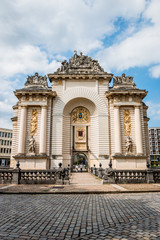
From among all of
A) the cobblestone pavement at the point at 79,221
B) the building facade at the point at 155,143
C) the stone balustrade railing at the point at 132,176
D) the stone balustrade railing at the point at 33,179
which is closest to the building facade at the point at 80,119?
the stone balustrade railing at the point at 132,176

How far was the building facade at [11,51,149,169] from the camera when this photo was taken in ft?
88.7

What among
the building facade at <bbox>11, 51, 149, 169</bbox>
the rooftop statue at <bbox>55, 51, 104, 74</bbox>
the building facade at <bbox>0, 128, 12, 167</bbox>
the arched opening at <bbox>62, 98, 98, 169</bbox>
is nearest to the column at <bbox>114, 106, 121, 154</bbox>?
the building facade at <bbox>11, 51, 149, 169</bbox>

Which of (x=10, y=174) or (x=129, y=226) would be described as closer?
(x=129, y=226)

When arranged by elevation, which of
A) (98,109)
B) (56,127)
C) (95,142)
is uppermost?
(98,109)

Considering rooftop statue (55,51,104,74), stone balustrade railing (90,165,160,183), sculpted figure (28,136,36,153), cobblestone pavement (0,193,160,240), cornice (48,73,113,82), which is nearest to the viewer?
cobblestone pavement (0,193,160,240)

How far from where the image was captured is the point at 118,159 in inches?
1049

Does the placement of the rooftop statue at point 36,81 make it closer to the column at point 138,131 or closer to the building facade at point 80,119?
the building facade at point 80,119

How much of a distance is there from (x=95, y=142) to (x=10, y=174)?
16.1 meters

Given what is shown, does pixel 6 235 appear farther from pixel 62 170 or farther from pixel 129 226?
pixel 62 170

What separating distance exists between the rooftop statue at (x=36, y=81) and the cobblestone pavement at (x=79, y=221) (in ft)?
80.9

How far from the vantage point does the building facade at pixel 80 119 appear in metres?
27.0

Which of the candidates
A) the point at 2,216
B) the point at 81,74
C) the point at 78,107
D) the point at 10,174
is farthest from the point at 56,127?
the point at 2,216

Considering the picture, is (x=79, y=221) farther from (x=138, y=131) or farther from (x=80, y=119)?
(x=80, y=119)

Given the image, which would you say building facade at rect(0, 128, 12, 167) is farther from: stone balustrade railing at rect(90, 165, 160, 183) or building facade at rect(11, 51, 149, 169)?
stone balustrade railing at rect(90, 165, 160, 183)
